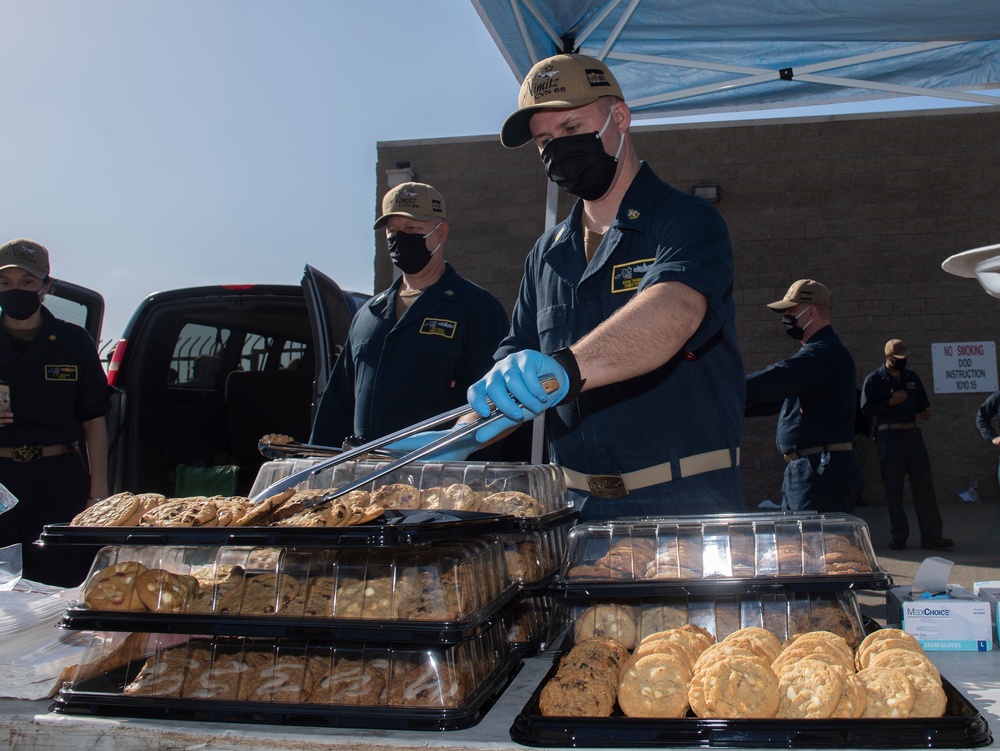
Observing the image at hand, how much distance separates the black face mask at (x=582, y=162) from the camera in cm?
276

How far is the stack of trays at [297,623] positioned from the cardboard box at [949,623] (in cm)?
98

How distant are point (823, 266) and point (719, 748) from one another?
12.3 metres

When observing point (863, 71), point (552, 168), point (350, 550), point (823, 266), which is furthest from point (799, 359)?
point (823, 266)

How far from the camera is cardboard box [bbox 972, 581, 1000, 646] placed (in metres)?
2.09

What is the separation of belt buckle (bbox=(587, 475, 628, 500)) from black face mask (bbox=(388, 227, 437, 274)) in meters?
1.91

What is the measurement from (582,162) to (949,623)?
5.42 ft

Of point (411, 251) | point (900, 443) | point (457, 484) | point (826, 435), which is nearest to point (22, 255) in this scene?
point (411, 251)

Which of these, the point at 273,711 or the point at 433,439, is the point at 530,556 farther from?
the point at 273,711

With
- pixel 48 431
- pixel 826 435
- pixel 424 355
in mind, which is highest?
pixel 424 355

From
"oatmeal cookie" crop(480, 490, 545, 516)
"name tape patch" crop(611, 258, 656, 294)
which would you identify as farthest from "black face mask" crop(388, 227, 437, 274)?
"oatmeal cookie" crop(480, 490, 545, 516)

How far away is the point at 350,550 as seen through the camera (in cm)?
179

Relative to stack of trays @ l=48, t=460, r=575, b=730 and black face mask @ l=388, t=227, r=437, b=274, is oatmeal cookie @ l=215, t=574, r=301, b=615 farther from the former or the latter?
black face mask @ l=388, t=227, r=437, b=274

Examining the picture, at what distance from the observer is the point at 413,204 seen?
420cm

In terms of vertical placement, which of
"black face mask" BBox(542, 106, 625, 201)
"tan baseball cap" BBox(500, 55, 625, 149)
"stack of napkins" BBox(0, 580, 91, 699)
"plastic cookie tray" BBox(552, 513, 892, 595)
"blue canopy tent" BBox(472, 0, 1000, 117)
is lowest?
"stack of napkins" BBox(0, 580, 91, 699)
